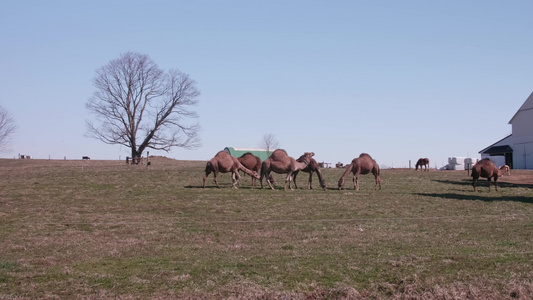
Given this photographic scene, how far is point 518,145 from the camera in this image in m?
64.6

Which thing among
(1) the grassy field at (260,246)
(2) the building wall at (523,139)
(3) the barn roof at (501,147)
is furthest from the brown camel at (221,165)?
(3) the barn roof at (501,147)

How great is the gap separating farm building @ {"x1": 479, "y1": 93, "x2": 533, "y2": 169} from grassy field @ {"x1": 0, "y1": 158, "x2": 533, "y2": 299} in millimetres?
40929

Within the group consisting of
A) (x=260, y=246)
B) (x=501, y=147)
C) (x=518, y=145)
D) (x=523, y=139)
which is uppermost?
(x=523, y=139)

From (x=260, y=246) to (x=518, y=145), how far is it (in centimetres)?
5985

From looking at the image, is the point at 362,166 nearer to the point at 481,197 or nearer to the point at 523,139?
the point at 481,197

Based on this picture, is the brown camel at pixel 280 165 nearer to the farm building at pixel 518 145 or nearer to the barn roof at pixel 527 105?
the farm building at pixel 518 145

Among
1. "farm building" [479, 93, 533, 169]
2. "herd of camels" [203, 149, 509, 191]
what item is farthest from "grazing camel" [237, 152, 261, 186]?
"farm building" [479, 93, 533, 169]

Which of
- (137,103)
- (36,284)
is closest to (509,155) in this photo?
(137,103)

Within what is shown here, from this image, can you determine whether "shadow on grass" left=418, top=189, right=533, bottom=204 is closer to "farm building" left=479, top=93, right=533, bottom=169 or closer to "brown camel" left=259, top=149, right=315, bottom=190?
"brown camel" left=259, top=149, right=315, bottom=190

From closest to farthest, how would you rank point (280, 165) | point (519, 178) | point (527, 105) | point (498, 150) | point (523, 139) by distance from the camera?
point (280, 165), point (519, 178), point (523, 139), point (527, 105), point (498, 150)

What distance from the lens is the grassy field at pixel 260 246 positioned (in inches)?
378

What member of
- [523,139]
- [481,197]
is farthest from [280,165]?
[523,139]

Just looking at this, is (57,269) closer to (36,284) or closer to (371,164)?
(36,284)

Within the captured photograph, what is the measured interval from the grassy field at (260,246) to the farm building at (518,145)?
4093cm
